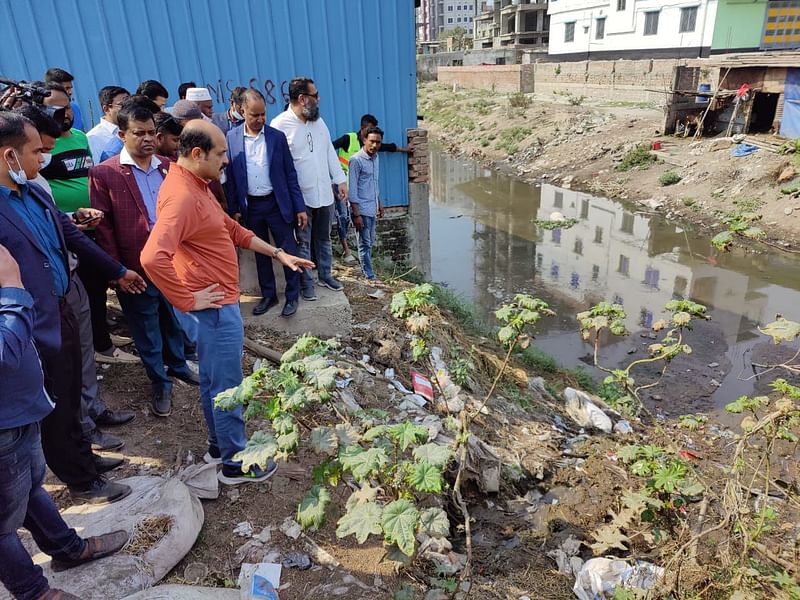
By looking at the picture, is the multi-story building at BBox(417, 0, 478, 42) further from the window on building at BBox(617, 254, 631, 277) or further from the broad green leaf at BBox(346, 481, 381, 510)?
the broad green leaf at BBox(346, 481, 381, 510)

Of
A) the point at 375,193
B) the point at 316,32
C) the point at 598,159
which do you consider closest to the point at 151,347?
the point at 375,193

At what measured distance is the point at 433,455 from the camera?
1981 mm

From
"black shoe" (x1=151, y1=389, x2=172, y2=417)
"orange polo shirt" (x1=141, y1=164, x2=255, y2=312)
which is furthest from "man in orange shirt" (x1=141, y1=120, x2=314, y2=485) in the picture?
"black shoe" (x1=151, y1=389, x2=172, y2=417)

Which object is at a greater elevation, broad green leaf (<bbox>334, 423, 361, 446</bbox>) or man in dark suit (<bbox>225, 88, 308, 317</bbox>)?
man in dark suit (<bbox>225, 88, 308, 317</bbox>)

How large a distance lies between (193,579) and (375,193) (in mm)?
3668

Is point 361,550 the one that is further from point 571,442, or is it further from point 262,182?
point 262,182

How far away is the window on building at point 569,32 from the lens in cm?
2922

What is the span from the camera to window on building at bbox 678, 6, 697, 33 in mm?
21755

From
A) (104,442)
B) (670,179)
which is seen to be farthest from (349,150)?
(670,179)

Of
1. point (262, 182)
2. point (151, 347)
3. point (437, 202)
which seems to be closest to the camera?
point (151, 347)

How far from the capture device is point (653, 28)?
2384cm

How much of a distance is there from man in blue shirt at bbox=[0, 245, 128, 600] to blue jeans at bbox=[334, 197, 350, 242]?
13.1ft

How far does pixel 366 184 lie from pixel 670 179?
964cm

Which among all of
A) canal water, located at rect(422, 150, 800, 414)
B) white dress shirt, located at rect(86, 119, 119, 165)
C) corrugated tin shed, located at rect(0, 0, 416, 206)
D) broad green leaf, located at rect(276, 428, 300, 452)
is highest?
corrugated tin shed, located at rect(0, 0, 416, 206)
